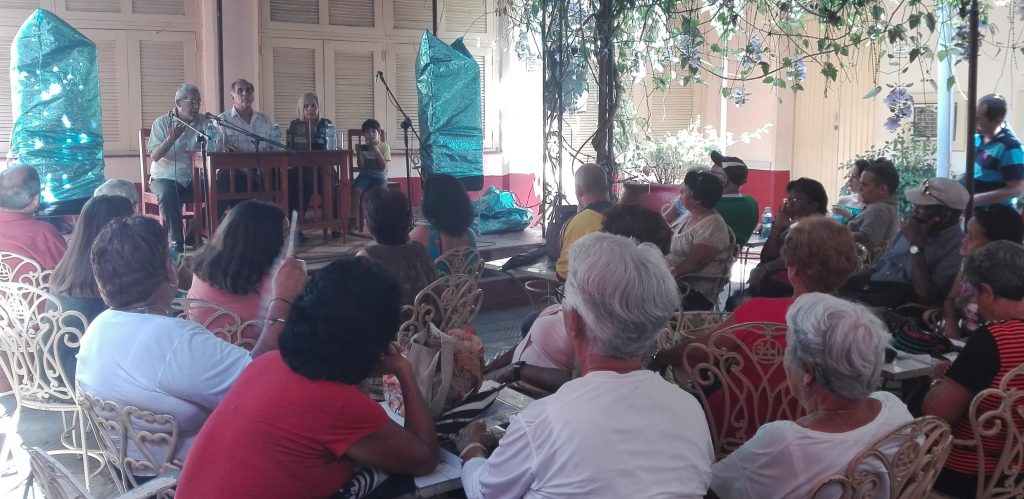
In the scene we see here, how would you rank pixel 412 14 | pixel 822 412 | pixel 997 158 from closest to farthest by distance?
pixel 822 412 < pixel 997 158 < pixel 412 14

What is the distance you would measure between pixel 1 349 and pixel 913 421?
2978 mm

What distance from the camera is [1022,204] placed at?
6.01 meters

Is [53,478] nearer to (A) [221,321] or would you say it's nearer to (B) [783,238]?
(A) [221,321]

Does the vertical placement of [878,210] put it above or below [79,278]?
above

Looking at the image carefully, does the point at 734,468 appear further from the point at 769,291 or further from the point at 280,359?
Result: the point at 769,291

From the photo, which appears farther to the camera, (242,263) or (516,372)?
(242,263)

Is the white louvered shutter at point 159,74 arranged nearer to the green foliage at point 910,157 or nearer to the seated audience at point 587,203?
the seated audience at point 587,203

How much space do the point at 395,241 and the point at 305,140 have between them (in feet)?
13.1

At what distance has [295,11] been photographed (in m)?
9.02

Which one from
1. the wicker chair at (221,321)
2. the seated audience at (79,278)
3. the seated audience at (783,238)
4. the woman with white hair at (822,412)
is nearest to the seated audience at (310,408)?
the woman with white hair at (822,412)

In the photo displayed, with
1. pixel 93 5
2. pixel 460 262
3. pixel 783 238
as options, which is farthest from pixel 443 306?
pixel 93 5

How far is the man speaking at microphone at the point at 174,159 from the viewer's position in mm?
6918

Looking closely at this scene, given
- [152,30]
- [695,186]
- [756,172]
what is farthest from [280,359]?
[756,172]

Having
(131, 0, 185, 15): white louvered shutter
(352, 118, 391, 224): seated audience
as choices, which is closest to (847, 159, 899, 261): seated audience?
(352, 118, 391, 224): seated audience
